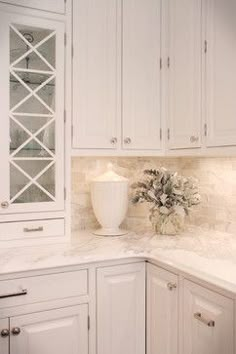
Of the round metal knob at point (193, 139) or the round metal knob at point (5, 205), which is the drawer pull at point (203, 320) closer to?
the round metal knob at point (193, 139)

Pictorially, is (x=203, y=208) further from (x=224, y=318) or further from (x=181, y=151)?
(x=224, y=318)

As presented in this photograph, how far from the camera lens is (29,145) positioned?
2096mm

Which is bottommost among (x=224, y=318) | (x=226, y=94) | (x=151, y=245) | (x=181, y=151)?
(x=224, y=318)

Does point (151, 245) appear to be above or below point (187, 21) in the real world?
below

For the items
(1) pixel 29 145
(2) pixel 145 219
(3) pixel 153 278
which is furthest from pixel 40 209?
(2) pixel 145 219

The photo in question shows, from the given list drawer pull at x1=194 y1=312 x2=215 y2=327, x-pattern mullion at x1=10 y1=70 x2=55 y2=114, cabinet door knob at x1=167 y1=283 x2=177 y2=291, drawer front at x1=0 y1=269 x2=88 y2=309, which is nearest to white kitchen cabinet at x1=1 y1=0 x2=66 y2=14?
x-pattern mullion at x1=10 y1=70 x2=55 y2=114

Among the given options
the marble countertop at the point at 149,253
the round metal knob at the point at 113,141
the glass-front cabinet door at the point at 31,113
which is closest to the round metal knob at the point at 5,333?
the marble countertop at the point at 149,253

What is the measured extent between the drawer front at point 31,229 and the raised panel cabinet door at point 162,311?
21.5 inches

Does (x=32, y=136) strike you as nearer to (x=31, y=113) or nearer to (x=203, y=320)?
(x=31, y=113)

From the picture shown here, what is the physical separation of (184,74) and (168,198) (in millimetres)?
733

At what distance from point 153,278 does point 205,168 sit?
95cm

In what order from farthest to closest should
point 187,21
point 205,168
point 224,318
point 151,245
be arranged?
point 205,168 → point 187,21 → point 151,245 → point 224,318

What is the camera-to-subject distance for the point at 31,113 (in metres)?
2.09

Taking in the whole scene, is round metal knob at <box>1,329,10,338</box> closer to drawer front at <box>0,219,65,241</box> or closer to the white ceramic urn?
drawer front at <box>0,219,65,241</box>
